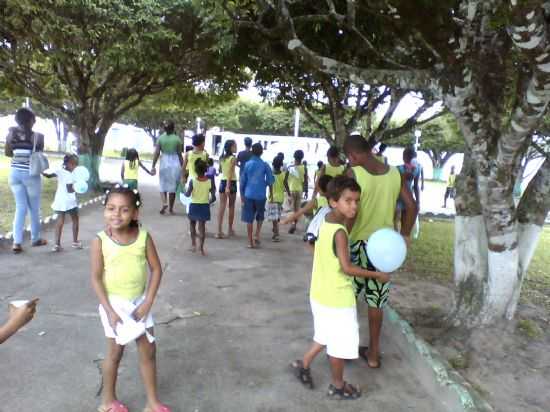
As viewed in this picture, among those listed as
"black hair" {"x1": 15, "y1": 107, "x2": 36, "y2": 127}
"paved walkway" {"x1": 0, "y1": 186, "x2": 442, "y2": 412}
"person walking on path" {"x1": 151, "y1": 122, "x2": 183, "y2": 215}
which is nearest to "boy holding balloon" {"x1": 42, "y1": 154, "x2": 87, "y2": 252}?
"paved walkway" {"x1": 0, "y1": 186, "x2": 442, "y2": 412}

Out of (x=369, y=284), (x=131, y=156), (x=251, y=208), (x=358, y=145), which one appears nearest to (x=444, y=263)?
(x=251, y=208)

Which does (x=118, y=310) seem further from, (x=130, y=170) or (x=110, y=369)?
(x=130, y=170)

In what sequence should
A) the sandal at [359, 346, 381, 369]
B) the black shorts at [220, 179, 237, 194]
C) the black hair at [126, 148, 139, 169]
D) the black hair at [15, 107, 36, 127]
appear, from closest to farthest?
the sandal at [359, 346, 381, 369], the black hair at [15, 107, 36, 127], the black shorts at [220, 179, 237, 194], the black hair at [126, 148, 139, 169]

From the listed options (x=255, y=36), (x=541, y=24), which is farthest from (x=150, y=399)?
(x=255, y=36)

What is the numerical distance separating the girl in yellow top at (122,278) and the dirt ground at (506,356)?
2.37 meters

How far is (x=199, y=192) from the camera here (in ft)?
22.7

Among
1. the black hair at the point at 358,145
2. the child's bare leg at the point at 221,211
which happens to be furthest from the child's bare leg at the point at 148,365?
the child's bare leg at the point at 221,211

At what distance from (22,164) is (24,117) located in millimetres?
580

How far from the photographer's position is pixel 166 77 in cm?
1335

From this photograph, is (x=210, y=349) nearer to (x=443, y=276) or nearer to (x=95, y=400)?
(x=95, y=400)

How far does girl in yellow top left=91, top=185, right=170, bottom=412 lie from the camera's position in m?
2.77

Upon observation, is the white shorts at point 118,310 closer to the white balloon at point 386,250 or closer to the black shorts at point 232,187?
the white balloon at point 386,250

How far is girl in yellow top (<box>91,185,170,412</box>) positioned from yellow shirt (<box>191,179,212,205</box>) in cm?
400

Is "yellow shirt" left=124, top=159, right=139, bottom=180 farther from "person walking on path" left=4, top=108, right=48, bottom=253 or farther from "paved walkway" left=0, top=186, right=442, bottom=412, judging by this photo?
"paved walkway" left=0, top=186, right=442, bottom=412
